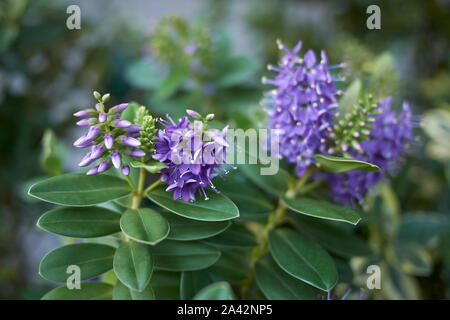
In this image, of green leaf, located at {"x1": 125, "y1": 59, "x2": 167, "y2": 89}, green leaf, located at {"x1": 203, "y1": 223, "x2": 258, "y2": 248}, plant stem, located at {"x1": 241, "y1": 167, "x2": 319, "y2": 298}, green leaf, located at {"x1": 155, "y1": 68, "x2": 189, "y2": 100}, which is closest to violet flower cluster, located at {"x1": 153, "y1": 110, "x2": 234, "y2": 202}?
green leaf, located at {"x1": 203, "y1": 223, "x2": 258, "y2": 248}

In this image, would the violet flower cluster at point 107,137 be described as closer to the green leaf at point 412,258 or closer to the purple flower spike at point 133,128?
the purple flower spike at point 133,128

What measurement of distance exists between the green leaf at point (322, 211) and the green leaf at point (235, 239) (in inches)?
3.6

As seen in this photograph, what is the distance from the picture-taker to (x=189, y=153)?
58cm

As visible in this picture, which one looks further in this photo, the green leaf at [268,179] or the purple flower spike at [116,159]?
the green leaf at [268,179]

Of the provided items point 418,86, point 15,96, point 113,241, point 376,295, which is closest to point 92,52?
point 15,96

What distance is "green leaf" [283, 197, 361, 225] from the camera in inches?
24.5

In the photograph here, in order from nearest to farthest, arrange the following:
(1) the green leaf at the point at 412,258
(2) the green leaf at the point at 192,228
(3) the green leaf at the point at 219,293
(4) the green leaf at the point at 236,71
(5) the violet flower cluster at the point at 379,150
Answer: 1. (3) the green leaf at the point at 219,293
2. (2) the green leaf at the point at 192,228
3. (5) the violet flower cluster at the point at 379,150
4. (1) the green leaf at the point at 412,258
5. (4) the green leaf at the point at 236,71

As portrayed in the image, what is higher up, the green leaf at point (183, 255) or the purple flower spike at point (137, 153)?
the purple flower spike at point (137, 153)

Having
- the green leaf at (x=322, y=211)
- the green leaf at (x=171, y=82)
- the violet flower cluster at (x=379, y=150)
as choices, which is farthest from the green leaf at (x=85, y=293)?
the green leaf at (x=171, y=82)

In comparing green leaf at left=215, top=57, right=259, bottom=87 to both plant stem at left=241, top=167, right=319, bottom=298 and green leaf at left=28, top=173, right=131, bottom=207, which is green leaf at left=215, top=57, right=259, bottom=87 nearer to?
plant stem at left=241, top=167, right=319, bottom=298

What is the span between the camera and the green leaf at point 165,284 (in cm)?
70

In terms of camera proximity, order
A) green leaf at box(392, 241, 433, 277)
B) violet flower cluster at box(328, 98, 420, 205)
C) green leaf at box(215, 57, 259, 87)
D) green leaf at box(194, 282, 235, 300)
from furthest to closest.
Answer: green leaf at box(215, 57, 259, 87) → green leaf at box(392, 241, 433, 277) → violet flower cluster at box(328, 98, 420, 205) → green leaf at box(194, 282, 235, 300)

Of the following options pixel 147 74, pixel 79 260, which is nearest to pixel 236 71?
pixel 147 74

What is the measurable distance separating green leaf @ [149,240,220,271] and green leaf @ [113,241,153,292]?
4 centimetres
